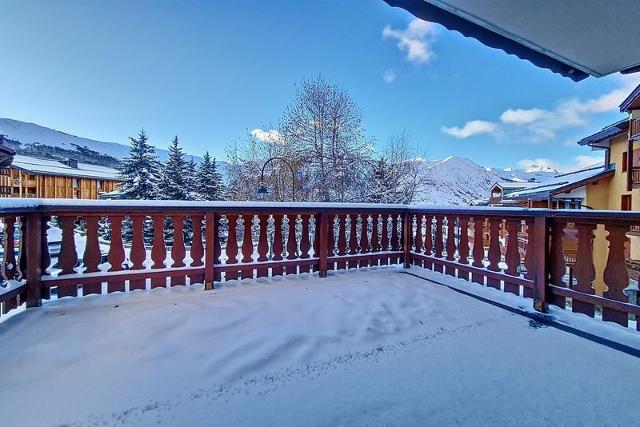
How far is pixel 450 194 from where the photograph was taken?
65.7ft

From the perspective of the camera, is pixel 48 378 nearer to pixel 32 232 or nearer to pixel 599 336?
pixel 32 232

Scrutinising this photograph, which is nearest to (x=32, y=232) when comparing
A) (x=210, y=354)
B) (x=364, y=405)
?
(x=210, y=354)

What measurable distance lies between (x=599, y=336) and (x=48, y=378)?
2899 millimetres

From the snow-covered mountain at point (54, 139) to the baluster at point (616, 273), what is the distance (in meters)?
17.9

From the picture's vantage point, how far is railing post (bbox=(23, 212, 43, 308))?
2170 mm

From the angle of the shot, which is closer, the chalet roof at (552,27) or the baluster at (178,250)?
the chalet roof at (552,27)

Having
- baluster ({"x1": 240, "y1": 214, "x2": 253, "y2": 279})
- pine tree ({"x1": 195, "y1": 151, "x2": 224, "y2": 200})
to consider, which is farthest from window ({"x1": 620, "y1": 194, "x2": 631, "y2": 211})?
pine tree ({"x1": 195, "y1": 151, "x2": 224, "y2": 200})

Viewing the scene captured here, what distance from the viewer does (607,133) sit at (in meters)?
10.2

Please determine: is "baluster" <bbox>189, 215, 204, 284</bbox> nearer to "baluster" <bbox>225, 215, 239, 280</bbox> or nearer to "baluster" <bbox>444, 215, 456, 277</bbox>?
"baluster" <bbox>225, 215, 239, 280</bbox>

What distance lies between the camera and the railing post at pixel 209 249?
2717 mm

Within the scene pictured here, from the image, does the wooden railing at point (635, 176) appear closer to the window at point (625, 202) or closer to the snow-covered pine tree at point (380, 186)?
the window at point (625, 202)

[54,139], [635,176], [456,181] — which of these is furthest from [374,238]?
[54,139]

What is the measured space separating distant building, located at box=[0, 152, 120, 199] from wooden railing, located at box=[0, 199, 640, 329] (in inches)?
725

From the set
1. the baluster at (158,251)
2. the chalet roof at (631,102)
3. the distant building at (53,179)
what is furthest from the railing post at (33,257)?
the distant building at (53,179)
